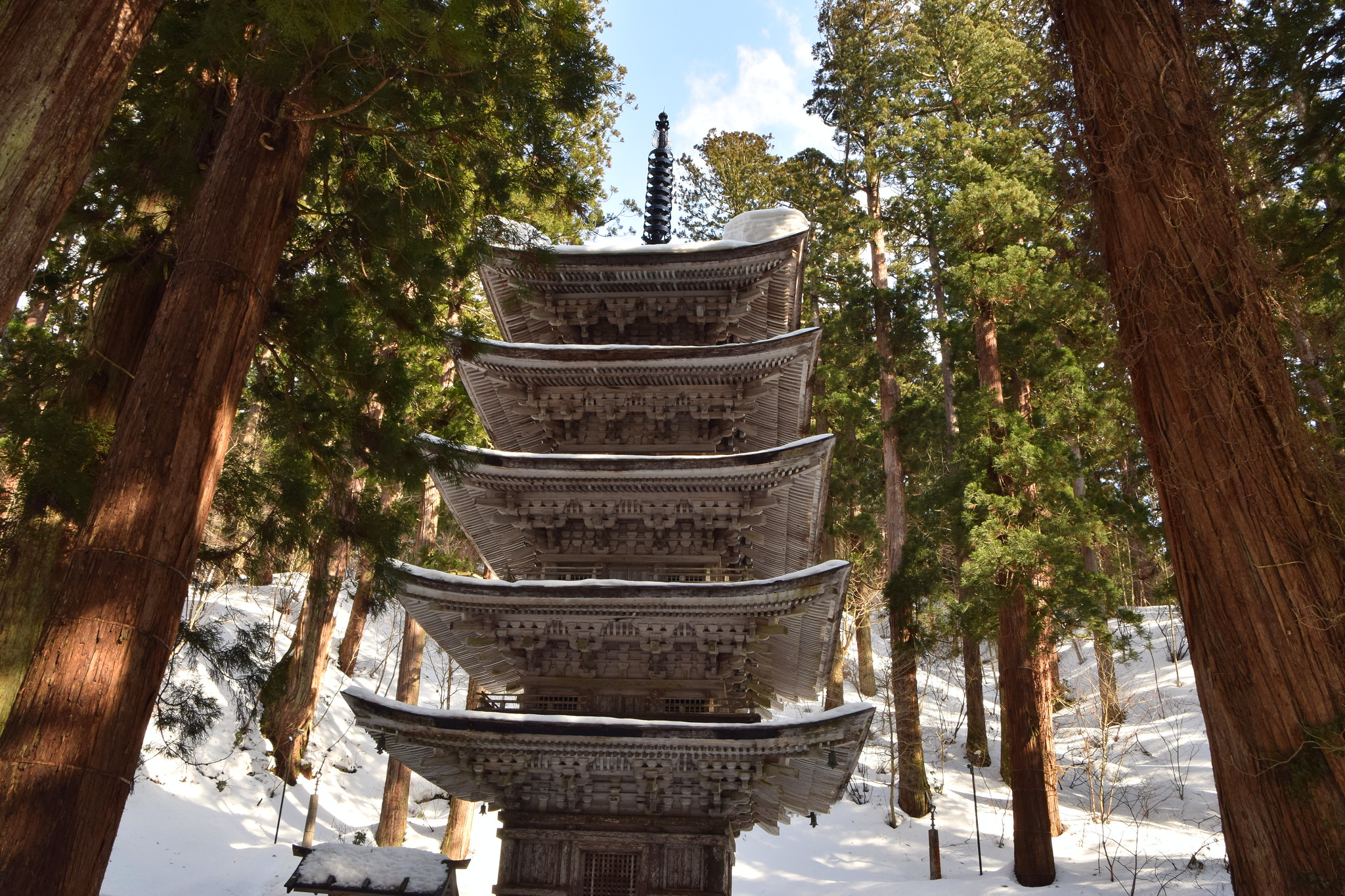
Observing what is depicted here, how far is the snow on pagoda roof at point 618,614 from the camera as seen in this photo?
8555 mm

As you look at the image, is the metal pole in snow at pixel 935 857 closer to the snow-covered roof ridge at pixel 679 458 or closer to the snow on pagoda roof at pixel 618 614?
the snow on pagoda roof at pixel 618 614

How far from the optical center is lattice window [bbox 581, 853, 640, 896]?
→ 28.7 feet

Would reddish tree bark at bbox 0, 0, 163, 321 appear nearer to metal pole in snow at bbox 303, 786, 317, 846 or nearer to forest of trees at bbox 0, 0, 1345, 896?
forest of trees at bbox 0, 0, 1345, 896

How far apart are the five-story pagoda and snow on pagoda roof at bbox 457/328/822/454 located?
30mm

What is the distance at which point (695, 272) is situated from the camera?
35.9 ft

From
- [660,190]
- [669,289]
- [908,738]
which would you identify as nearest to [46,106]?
[669,289]

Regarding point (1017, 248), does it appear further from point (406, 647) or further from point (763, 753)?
point (406, 647)

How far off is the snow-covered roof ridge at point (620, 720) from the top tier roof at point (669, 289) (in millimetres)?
4976

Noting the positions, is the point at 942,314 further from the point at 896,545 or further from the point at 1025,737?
the point at 1025,737

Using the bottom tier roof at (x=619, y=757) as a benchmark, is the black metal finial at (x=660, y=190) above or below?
above

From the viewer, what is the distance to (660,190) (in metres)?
14.3

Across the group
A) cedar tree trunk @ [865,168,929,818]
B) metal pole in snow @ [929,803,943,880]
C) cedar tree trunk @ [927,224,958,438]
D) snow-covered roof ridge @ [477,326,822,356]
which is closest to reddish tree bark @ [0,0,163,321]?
snow-covered roof ridge @ [477,326,822,356]

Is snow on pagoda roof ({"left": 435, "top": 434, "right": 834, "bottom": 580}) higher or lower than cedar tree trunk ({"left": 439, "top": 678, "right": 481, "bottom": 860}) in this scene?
higher

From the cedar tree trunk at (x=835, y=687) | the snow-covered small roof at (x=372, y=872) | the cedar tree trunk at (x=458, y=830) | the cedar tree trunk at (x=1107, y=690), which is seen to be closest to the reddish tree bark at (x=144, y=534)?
the snow-covered small roof at (x=372, y=872)
